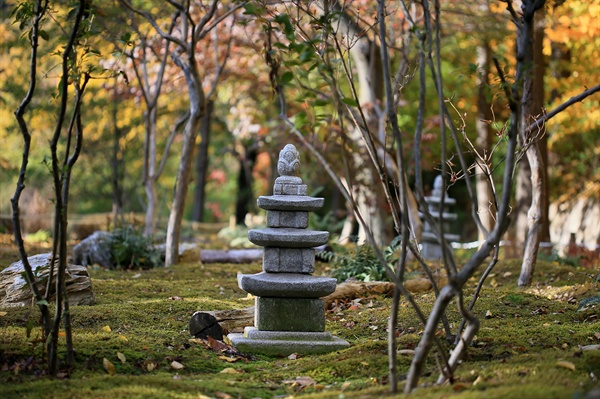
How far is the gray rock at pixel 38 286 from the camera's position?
7867 millimetres

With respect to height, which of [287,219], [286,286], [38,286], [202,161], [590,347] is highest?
[202,161]

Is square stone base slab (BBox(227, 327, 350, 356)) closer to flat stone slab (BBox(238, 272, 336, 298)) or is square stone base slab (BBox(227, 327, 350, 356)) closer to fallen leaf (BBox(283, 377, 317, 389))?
flat stone slab (BBox(238, 272, 336, 298))

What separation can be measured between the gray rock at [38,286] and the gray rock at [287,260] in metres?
2.37

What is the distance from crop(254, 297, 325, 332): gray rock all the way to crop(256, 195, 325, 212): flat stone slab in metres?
0.85

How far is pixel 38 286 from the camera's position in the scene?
8.28m

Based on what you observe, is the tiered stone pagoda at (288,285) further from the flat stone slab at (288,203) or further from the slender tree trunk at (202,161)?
the slender tree trunk at (202,161)

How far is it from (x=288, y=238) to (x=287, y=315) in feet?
2.36

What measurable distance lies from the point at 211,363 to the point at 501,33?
47.5ft

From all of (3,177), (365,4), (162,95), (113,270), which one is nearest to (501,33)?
(365,4)

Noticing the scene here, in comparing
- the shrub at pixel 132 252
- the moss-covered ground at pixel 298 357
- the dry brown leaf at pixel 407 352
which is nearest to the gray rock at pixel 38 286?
the moss-covered ground at pixel 298 357

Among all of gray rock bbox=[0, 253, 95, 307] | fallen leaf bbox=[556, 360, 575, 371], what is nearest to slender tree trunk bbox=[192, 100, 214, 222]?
gray rock bbox=[0, 253, 95, 307]

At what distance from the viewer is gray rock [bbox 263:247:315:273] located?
725 centimetres

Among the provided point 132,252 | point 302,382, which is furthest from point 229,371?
point 132,252

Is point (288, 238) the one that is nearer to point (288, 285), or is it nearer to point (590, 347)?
point (288, 285)
